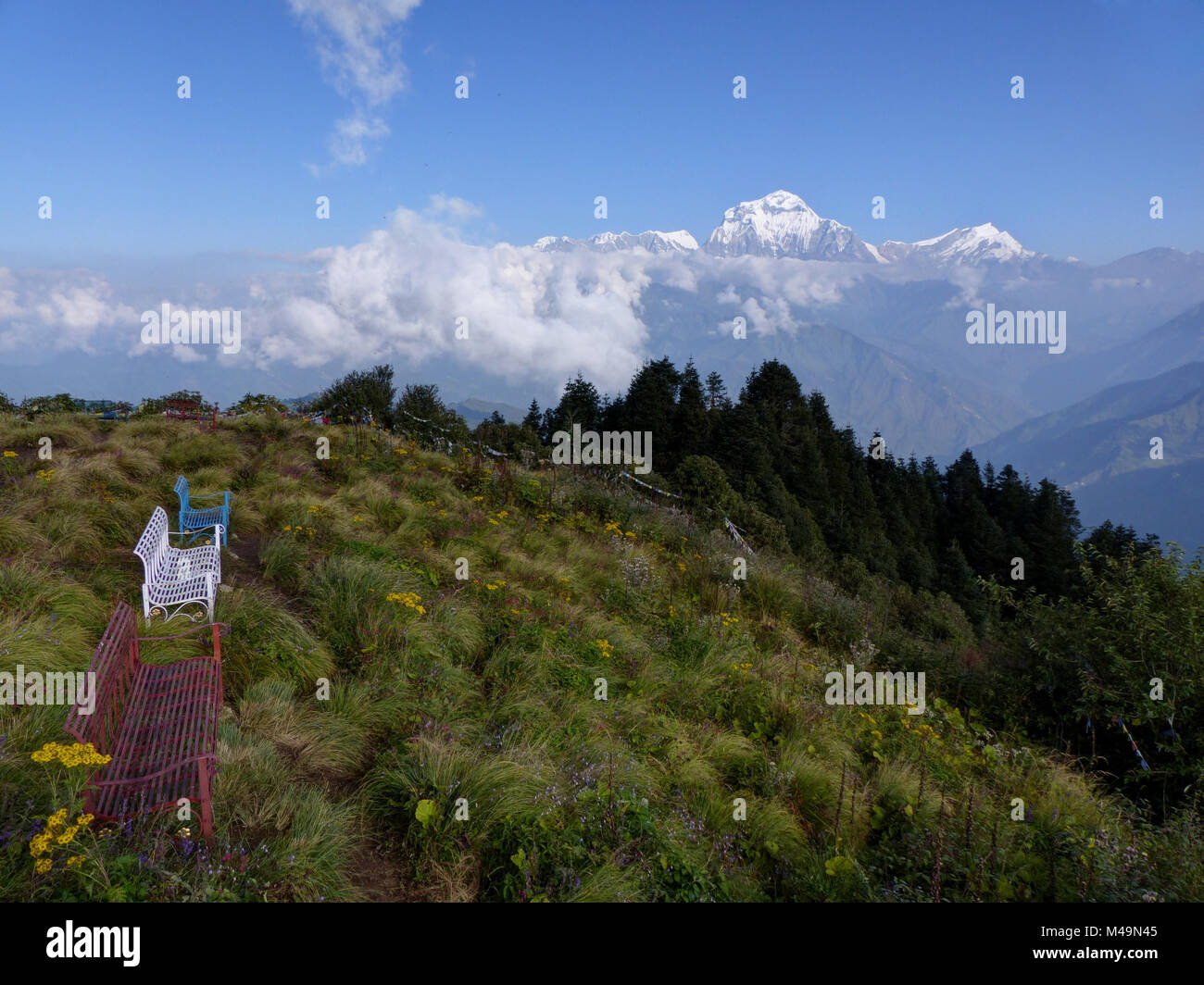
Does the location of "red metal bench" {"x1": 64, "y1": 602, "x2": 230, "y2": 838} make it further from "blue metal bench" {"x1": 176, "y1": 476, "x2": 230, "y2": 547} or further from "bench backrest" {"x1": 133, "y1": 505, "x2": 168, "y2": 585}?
"blue metal bench" {"x1": 176, "y1": 476, "x2": 230, "y2": 547}

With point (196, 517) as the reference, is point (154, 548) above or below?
below

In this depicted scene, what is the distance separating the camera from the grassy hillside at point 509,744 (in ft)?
9.60

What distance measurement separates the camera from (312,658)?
4809 mm

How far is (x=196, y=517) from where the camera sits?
24.6ft

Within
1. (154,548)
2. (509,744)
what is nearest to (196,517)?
(154,548)

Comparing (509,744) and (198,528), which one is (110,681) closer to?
(509,744)

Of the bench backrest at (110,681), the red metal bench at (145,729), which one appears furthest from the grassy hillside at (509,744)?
the bench backrest at (110,681)

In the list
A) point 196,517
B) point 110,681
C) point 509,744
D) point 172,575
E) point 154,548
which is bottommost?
point 509,744

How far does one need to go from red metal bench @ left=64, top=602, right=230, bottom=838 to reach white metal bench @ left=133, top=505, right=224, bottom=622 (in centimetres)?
103

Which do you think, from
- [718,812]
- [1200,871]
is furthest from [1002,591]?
[718,812]

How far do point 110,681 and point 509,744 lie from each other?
7.97 ft

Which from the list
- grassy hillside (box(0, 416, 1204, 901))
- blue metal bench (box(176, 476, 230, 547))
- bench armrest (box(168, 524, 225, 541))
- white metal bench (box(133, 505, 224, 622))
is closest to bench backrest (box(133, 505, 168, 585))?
white metal bench (box(133, 505, 224, 622))

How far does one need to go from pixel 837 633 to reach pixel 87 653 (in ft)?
28.4
